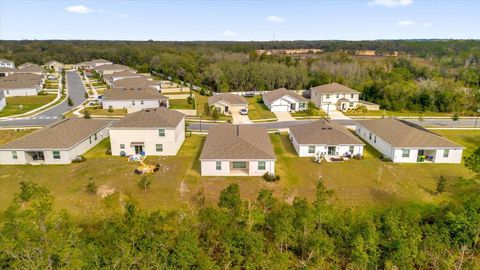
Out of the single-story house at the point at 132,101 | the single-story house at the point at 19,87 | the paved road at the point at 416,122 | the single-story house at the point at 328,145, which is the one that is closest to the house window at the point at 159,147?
the paved road at the point at 416,122

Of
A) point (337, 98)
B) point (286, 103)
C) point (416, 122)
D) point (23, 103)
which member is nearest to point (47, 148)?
point (286, 103)

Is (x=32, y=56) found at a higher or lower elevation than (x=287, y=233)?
higher

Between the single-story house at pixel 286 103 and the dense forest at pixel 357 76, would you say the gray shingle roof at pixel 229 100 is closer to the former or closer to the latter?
the single-story house at pixel 286 103

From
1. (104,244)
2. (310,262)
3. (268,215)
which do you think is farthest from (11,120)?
(310,262)

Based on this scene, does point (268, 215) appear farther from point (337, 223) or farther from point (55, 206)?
point (55, 206)

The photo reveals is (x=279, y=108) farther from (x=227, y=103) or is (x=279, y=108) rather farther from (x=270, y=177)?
(x=270, y=177)

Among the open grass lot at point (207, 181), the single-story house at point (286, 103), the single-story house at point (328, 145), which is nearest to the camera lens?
the open grass lot at point (207, 181)
